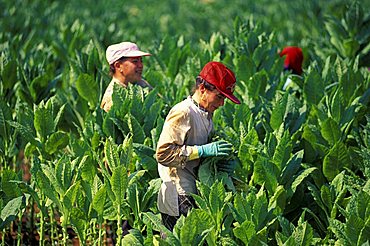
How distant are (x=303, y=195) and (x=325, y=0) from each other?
9286 millimetres

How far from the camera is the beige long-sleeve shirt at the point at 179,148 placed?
4.52 m

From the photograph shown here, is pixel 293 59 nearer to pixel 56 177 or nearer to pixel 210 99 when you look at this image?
pixel 210 99

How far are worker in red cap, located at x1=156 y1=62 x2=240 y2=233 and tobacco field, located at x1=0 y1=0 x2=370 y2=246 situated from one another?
0.42 feet

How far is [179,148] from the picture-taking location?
451 cm

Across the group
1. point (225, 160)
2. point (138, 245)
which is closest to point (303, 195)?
point (225, 160)

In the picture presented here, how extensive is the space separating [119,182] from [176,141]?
0.40 m

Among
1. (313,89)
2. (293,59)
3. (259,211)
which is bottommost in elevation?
(293,59)

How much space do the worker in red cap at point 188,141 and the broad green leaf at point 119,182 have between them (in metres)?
0.22

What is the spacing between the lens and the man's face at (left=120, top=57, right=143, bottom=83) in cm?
575

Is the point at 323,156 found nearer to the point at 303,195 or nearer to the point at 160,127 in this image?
the point at 303,195

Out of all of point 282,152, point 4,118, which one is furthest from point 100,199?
point 4,118

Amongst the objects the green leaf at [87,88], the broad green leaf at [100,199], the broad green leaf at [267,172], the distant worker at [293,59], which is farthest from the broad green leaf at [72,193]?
the distant worker at [293,59]

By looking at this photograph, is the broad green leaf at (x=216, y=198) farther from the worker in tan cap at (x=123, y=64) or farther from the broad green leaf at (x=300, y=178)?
the worker in tan cap at (x=123, y=64)

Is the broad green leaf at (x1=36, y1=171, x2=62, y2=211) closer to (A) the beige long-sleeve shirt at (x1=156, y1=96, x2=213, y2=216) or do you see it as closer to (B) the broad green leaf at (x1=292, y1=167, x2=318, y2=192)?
(A) the beige long-sleeve shirt at (x1=156, y1=96, x2=213, y2=216)
